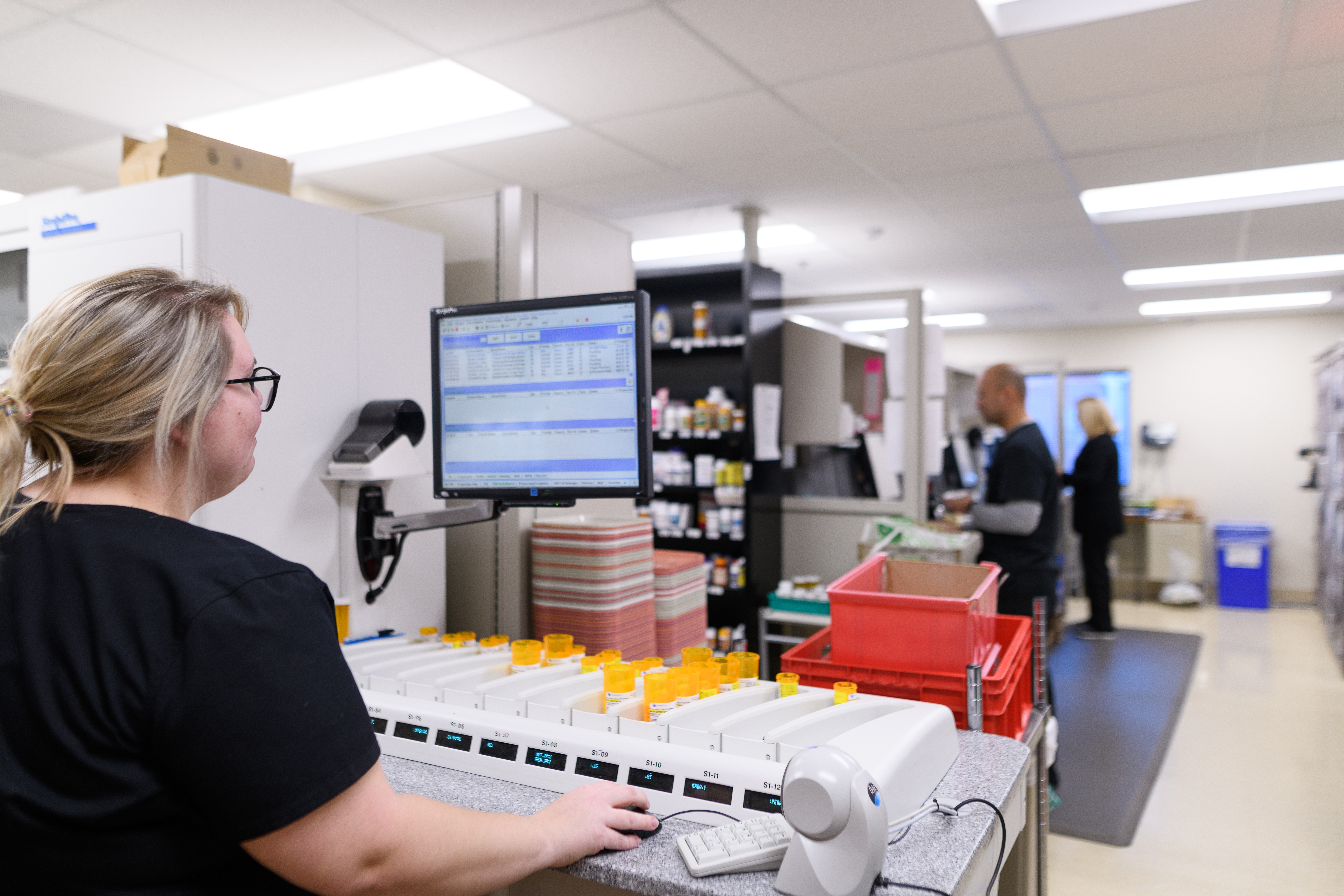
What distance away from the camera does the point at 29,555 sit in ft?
2.73

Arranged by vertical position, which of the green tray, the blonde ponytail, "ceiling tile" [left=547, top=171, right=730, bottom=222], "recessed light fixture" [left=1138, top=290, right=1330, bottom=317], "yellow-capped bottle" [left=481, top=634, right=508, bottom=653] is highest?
"ceiling tile" [left=547, top=171, right=730, bottom=222]

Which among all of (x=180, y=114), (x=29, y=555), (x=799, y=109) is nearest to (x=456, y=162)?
(x=180, y=114)

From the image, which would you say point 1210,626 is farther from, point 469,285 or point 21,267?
point 21,267

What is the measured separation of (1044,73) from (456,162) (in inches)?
108

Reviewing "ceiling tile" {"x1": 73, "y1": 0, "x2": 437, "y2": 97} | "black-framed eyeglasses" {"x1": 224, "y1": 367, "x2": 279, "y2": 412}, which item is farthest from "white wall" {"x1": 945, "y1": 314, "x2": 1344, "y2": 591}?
"black-framed eyeglasses" {"x1": 224, "y1": 367, "x2": 279, "y2": 412}

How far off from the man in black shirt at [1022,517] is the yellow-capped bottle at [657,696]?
8.53 feet

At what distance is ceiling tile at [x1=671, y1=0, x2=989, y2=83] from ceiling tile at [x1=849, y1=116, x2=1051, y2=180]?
2.74 feet

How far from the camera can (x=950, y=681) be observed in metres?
1.59

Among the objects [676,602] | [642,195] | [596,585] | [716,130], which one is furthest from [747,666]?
[642,195]

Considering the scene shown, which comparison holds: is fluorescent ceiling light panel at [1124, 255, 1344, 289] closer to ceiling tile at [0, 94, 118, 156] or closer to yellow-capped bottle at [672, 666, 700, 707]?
yellow-capped bottle at [672, 666, 700, 707]

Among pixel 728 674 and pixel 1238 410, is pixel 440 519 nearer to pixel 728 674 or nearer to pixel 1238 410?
pixel 728 674

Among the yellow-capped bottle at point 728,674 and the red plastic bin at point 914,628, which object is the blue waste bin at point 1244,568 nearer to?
the red plastic bin at point 914,628

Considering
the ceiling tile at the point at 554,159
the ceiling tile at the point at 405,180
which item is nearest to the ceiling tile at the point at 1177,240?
the ceiling tile at the point at 554,159

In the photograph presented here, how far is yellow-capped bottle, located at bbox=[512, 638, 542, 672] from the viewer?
156 centimetres
